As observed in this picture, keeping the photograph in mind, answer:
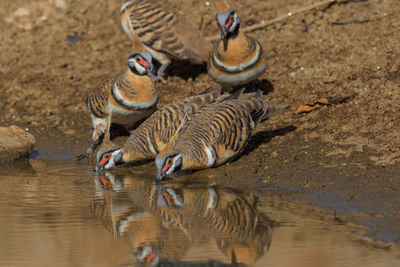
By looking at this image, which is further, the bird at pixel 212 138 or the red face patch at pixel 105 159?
the red face patch at pixel 105 159

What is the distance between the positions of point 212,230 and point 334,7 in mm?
5857

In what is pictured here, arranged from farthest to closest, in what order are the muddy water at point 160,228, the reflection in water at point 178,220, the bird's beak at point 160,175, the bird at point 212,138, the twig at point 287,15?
the twig at point 287,15 → the bird at point 212,138 → the bird's beak at point 160,175 → the reflection in water at point 178,220 → the muddy water at point 160,228

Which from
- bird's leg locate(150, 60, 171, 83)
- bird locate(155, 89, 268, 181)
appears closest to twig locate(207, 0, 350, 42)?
bird's leg locate(150, 60, 171, 83)

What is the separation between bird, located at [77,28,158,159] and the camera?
845 cm

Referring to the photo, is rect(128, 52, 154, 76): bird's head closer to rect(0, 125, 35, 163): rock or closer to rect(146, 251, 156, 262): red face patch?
rect(0, 125, 35, 163): rock

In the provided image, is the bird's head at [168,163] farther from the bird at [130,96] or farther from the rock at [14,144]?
the rock at [14,144]

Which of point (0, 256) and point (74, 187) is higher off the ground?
point (0, 256)

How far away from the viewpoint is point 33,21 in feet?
39.8

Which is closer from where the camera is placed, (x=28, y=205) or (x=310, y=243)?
(x=310, y=243)

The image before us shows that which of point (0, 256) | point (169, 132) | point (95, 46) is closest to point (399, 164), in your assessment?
point (169, 132)

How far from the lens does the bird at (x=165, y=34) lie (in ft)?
32.0

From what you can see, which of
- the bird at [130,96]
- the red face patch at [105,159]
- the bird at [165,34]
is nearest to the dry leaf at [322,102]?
the bird at [130,96]

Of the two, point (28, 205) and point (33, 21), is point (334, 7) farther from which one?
point (28, 205)

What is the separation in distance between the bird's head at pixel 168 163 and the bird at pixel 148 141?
2.32 ft
